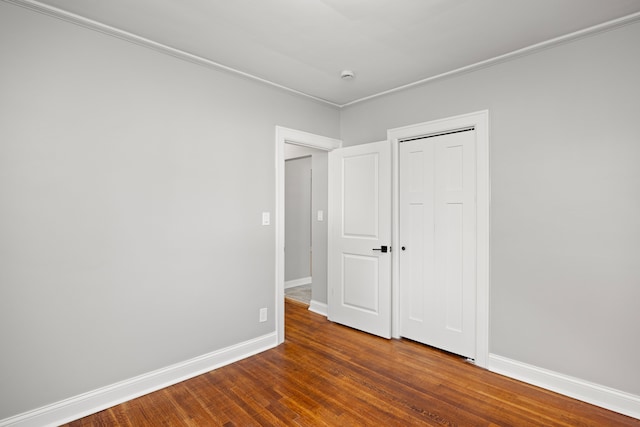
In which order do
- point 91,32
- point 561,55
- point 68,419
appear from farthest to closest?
point 561,55
point 91,32
point 68,419

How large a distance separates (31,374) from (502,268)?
11.3 ft

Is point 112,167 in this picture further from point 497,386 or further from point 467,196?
point 497,386

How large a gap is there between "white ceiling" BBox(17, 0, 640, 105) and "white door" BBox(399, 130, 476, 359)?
811 millimetres

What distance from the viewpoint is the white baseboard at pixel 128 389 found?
201 cm

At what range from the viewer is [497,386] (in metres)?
2.52

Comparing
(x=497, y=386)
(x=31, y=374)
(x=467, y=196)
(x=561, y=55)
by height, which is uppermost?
(x=561, y=55)

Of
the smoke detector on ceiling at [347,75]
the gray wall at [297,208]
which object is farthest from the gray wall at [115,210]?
the gray wall at [297,208]

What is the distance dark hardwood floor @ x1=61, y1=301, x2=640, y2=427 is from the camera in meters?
2.11

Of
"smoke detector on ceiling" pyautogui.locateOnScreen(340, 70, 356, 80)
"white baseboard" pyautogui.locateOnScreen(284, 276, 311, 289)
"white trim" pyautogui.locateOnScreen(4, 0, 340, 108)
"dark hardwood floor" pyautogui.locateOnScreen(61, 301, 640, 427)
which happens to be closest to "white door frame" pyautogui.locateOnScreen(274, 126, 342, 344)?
"dark hardwood floor" pyautogui.locateOnScreen(61, 301, 640, 427)

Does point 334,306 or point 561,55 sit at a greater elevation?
point 561,55

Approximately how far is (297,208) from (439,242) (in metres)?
3.06

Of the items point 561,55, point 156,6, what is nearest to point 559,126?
point 561,55

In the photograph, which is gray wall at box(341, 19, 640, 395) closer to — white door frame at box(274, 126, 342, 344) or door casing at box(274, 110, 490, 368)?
door casing at box(274, 110, 490, 368)

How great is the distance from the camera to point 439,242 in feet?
10.4
